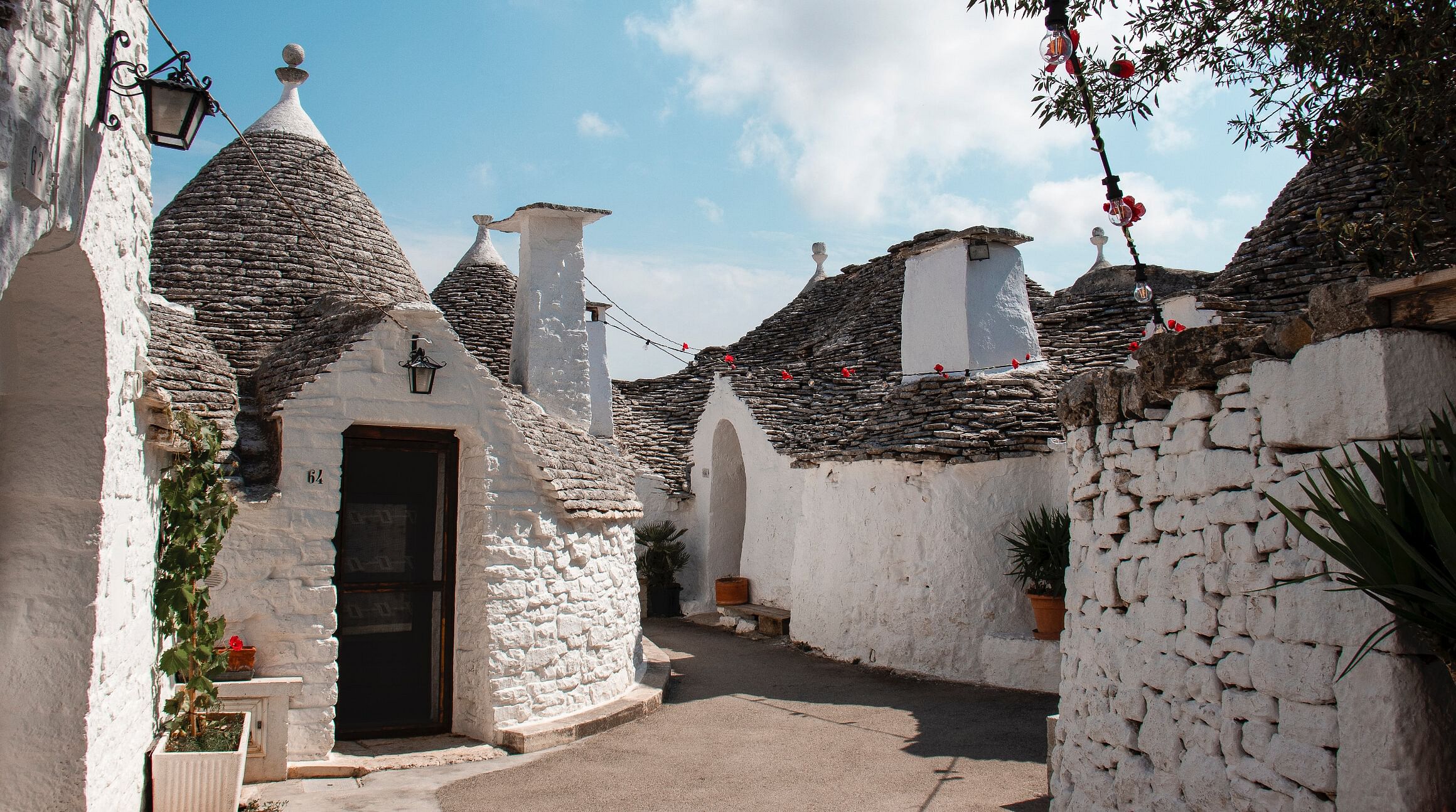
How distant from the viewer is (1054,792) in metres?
5.50

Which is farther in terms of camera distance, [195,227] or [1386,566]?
[195,227]

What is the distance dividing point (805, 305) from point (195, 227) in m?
13.0

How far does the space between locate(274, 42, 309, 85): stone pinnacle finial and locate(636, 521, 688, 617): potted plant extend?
8459 millimetres

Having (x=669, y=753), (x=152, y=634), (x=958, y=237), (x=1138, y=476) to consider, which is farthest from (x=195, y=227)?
(x=1138, y=476)

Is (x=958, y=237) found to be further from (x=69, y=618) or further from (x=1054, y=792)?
(x=69, y=618)

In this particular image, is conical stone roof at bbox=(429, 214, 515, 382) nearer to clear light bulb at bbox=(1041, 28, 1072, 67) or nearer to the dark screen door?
the dark screen door

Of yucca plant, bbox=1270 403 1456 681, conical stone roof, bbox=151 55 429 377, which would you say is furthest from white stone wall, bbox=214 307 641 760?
yucca plant, bbox=1270 403 1456 681

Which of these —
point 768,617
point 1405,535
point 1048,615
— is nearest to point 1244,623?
point 1405,535

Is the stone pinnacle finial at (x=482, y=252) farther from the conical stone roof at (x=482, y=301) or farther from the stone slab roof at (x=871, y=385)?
the stone slab roof at (x=871, y=385)

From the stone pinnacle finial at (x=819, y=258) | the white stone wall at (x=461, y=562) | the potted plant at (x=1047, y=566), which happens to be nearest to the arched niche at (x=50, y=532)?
the white stone wall at (x=461, y=562)

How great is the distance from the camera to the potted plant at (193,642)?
5.42m

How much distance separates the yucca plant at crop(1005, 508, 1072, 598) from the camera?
9906 millimetres

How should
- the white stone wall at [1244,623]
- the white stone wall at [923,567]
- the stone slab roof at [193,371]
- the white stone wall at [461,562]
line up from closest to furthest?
the white stone wall at [1244,623], the white stone wall at [461,562], the stone slab roof at [193,371], the white stone wall at [923,567]

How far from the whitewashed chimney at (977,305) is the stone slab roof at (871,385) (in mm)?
139
